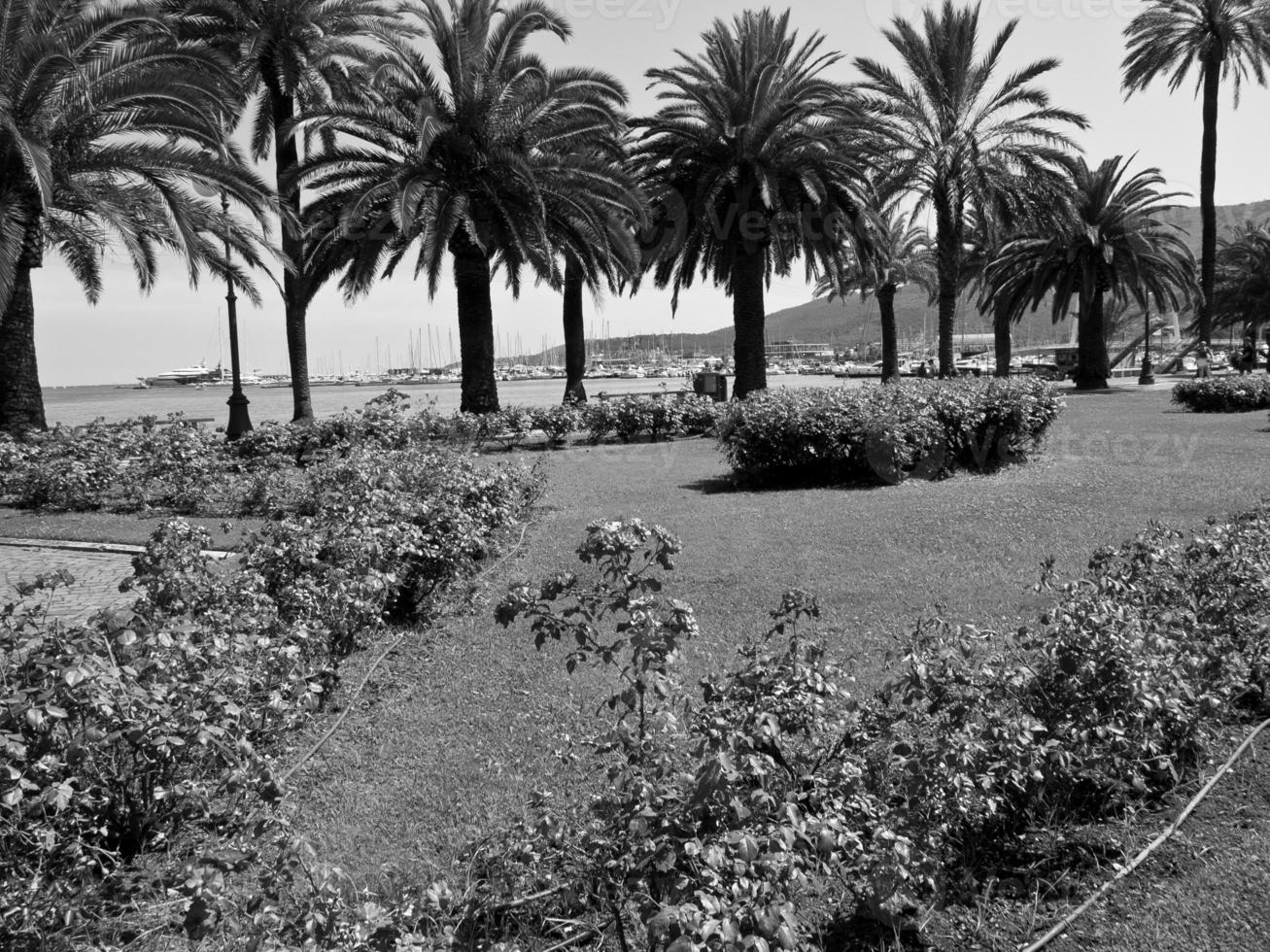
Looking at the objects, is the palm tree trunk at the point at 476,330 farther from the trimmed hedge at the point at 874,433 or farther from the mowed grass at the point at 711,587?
the trimmed hedge at the point at 874,433

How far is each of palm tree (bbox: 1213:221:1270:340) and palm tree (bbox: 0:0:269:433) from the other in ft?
134

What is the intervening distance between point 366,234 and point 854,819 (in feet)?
55.2

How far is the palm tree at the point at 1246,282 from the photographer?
39.9 m

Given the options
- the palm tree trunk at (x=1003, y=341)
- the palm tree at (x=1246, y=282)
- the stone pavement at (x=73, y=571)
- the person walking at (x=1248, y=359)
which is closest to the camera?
the stone pavement at (x=73, y=571)

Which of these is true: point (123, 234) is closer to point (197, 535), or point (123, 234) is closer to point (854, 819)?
point (197, 535)

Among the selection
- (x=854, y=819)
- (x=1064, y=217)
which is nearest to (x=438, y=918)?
(x=854, y=819)

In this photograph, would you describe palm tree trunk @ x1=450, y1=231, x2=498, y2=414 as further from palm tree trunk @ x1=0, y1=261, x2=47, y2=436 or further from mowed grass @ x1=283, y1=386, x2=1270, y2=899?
palm tree trunk @ x1=0, y1=261, x2=47, y2=436

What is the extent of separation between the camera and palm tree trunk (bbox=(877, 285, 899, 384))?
32.9m

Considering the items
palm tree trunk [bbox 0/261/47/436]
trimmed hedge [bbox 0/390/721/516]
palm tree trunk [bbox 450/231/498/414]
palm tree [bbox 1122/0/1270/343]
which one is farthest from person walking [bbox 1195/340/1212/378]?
palm tree trunk [bbox 0/261/47/436]

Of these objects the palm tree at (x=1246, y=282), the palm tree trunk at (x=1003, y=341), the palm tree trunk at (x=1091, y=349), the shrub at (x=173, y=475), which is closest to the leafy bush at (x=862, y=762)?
the shrub at (x=173, y=475)

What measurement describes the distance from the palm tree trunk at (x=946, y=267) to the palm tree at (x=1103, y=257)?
814 centimetres

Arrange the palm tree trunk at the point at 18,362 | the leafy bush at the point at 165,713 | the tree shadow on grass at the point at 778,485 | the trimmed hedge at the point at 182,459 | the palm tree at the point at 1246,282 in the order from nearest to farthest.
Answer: the leafy bush at the point at 165,713 → the trimmed hedge at the point at 182,459 → the tree shadow on grass at the point at 778,485 → the palm tree trunk at the point at 18,362 → the palm tree at the point at 1246,282

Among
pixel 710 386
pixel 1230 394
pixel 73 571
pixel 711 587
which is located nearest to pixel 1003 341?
pixel 1230 394

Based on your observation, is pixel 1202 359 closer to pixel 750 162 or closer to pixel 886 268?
pixel 886 268
